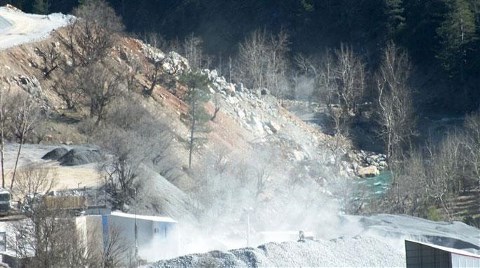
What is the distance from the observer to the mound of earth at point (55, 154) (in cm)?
6644

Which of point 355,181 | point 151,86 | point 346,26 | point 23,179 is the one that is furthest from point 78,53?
point 346,26

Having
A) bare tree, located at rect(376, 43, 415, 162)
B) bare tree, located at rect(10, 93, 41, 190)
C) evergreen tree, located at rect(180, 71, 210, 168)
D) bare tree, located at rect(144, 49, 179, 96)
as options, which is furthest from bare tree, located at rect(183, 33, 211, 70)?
bare tree, located at rect(10, 93, 41, 190)

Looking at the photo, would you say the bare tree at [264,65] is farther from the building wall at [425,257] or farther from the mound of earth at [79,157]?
the building wall at [425,257]

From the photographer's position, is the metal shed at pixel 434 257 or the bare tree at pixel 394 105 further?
the bare tree at pixel 394 105

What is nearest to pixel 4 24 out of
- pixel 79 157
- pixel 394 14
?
pixel 79 157

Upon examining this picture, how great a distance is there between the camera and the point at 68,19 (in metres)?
89.1

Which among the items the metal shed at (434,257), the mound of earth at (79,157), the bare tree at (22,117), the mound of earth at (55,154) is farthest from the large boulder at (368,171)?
the metal shed at (434,257)

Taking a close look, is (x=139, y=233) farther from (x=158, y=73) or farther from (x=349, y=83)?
(x=349, y=83)

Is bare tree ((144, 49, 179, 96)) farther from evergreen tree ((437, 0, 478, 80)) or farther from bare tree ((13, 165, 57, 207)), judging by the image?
evergreen tree ((437, 0, 478, 80))

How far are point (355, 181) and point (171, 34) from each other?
48.0m

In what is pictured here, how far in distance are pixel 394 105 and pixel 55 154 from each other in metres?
35.2

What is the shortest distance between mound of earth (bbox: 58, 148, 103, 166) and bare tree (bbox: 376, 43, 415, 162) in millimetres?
27732

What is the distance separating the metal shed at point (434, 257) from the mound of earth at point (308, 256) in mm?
5965

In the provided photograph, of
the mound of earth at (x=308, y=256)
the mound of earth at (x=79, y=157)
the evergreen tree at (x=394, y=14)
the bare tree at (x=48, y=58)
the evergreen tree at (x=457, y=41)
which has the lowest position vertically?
the mound of earth at (x=308, y=256)
